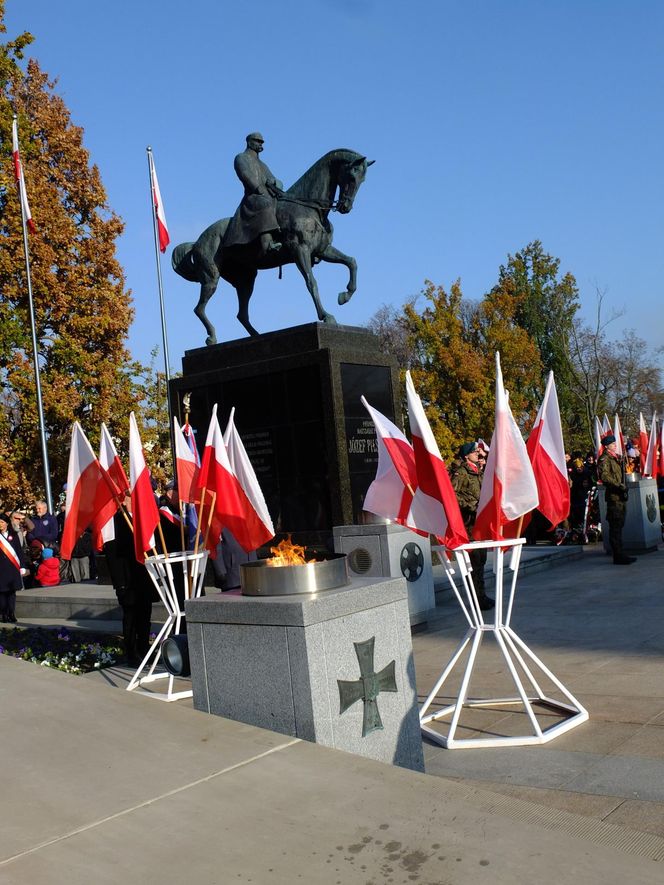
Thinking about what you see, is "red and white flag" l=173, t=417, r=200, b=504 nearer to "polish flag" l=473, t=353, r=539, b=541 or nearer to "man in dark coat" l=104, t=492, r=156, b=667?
"man in dark coat" l=104, t=492, r=156, b=667

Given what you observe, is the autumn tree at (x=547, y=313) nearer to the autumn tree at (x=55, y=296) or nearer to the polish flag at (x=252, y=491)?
the autumn tree at (x=55, y=296)

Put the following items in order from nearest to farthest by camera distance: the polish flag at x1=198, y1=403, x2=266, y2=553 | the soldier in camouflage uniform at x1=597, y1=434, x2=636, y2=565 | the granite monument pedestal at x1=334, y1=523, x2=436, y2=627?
the polish flag at x1=198, y1=403, x2=266, y2=553 → the granite monument pedestal at x1=334, y1=523, x2=436, y2=627 → the soldier in camouflage uniform at x1=597, y1=434, x2=636, y2=565

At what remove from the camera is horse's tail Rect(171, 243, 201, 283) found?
1594cm

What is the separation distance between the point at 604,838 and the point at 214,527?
4.92m

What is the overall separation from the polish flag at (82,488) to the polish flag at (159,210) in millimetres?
18995

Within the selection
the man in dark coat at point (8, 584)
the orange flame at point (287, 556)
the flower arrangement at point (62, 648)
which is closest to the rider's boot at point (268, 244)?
the man in dark coat at point (8, 584)

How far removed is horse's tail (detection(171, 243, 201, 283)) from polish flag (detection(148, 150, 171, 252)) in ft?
33.0

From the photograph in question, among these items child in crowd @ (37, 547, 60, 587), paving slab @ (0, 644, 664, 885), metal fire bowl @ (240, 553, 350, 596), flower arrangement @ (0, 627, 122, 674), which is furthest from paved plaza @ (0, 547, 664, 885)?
child in crowd @ (37, 547, 60, 587)

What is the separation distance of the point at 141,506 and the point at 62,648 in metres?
3.98

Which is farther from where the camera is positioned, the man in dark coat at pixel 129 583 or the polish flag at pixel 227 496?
the man in dark coat at pixel 129 583

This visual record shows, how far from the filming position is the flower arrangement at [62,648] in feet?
30.5

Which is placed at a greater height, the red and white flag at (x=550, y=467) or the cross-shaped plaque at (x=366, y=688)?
the red and white flag at (x=550, y=467)

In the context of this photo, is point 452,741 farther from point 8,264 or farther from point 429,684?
point 8,264

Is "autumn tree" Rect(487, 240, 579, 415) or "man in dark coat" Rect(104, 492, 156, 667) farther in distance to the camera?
"autumn tree" Rect(487, 240, 579, 415)
